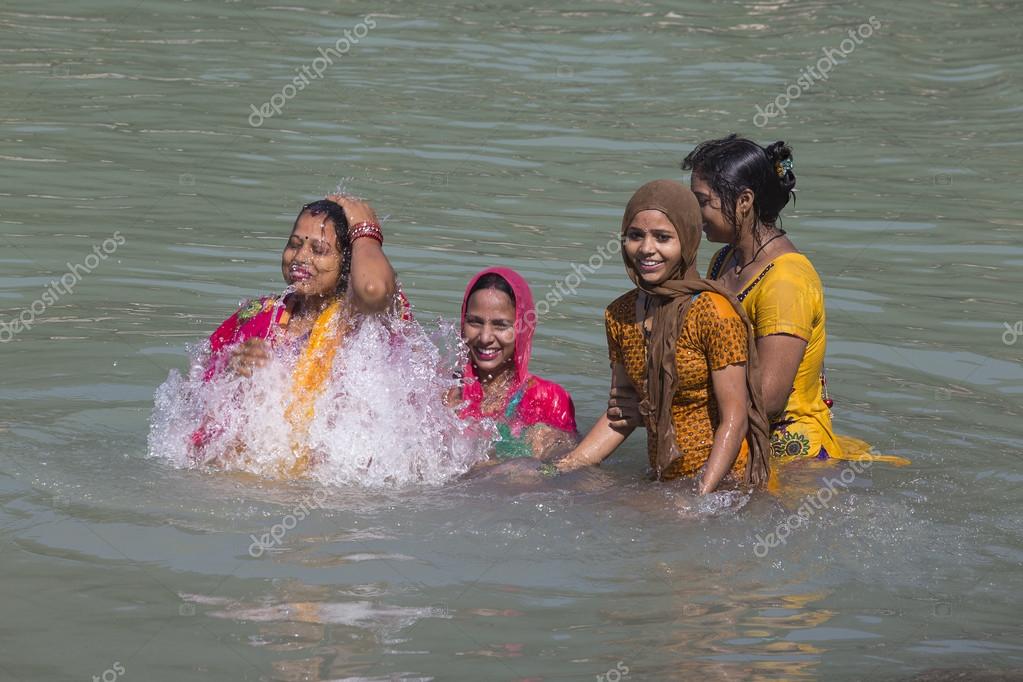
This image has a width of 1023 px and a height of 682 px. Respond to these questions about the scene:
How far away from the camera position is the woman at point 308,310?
7.10m

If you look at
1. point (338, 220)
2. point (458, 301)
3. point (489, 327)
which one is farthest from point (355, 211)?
point (458, 301)

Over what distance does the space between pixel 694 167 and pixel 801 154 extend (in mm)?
7736

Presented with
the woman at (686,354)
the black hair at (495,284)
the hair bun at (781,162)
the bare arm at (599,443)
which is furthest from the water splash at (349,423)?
the hair bun at (781,162)

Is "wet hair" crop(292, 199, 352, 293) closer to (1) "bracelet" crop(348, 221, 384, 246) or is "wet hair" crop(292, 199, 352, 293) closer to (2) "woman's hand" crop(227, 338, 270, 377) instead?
(1) "bracelet" crop(348, 221, 384, 246)

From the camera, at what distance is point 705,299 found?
21.5ft

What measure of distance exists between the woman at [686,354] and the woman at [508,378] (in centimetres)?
79

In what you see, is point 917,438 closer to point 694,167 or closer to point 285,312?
point 694,167

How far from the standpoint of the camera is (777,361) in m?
6.76

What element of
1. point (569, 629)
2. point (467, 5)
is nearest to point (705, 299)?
point (569, 629)

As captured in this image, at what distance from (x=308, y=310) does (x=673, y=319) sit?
6.27ft

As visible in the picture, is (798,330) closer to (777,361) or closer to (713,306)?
(777,361)

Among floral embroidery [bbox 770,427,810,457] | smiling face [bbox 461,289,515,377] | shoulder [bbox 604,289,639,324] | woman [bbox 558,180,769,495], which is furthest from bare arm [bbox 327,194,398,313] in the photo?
floral embroidery [bbox 770,427,810,457]

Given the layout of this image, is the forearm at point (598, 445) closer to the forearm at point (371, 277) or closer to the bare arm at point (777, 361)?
the bare arm at point (777, 361)

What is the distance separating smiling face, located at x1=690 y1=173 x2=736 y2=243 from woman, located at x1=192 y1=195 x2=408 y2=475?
1.46m
